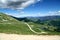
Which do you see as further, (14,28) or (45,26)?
(45,26)

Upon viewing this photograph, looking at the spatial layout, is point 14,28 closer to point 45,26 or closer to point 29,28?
point 29,28

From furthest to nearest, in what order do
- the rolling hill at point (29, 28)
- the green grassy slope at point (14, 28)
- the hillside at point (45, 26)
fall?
the hillside at point (45, 26), the rolling hill at point (29, 28), the green grassy slope at point (14, 28)

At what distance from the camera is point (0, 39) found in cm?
3045

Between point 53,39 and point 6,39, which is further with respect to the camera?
point 53,39

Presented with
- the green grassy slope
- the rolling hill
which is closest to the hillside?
the rolling hill

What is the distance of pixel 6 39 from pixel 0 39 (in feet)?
4.19

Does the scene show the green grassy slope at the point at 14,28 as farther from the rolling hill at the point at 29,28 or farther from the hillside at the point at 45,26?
the hillside at the point at 45,26

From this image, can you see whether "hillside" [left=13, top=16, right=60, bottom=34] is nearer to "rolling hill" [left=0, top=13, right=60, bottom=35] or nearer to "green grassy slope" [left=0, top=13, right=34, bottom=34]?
"rolling hill" [left=0, top=13, right=60, bottom=35]

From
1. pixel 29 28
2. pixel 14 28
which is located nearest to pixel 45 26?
pixel 29 28

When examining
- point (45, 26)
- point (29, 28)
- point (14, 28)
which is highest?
point (14, 28)

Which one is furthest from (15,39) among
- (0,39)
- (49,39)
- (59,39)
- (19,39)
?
(59,39)

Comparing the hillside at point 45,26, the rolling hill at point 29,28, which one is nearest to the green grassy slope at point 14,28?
the rolling hill at point 29,28

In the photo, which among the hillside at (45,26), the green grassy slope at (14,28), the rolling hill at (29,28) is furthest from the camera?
the hillside at (45,26)

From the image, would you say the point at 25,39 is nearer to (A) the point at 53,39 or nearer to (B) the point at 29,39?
(B) the point at 29,39
